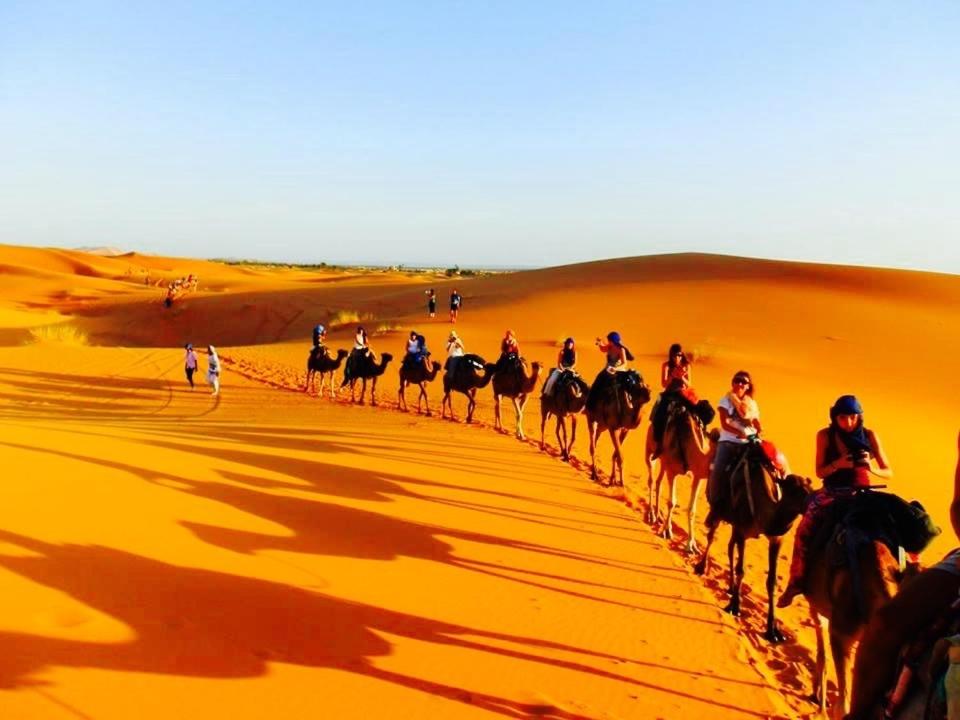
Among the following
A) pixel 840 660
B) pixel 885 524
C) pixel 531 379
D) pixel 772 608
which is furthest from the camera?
pixel 531 379

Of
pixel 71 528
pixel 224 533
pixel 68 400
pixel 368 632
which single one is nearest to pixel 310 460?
pixel 224 533

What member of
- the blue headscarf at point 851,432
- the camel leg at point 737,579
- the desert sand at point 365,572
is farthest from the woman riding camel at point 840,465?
the camel leg at point 737,579

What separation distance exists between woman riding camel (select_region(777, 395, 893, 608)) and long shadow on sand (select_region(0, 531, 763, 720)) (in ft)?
4.12

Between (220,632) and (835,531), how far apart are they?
4371mm

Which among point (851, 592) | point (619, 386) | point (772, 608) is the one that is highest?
point (619, 386)

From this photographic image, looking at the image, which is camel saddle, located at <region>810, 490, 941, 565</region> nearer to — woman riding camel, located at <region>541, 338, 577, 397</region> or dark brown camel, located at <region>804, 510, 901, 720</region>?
dark brown camel, located at <region>804, 510, 901, 720</region>

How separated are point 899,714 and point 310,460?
1005 centimetres

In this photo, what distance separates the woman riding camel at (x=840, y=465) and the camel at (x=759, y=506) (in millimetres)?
1175

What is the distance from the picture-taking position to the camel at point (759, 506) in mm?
7043

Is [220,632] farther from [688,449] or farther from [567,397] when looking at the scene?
[567,397]

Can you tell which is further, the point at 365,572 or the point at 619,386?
the point at 619,386

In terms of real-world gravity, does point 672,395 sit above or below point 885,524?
above

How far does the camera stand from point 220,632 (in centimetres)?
556

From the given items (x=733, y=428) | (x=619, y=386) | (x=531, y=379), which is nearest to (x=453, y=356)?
(x=531, y=379)
